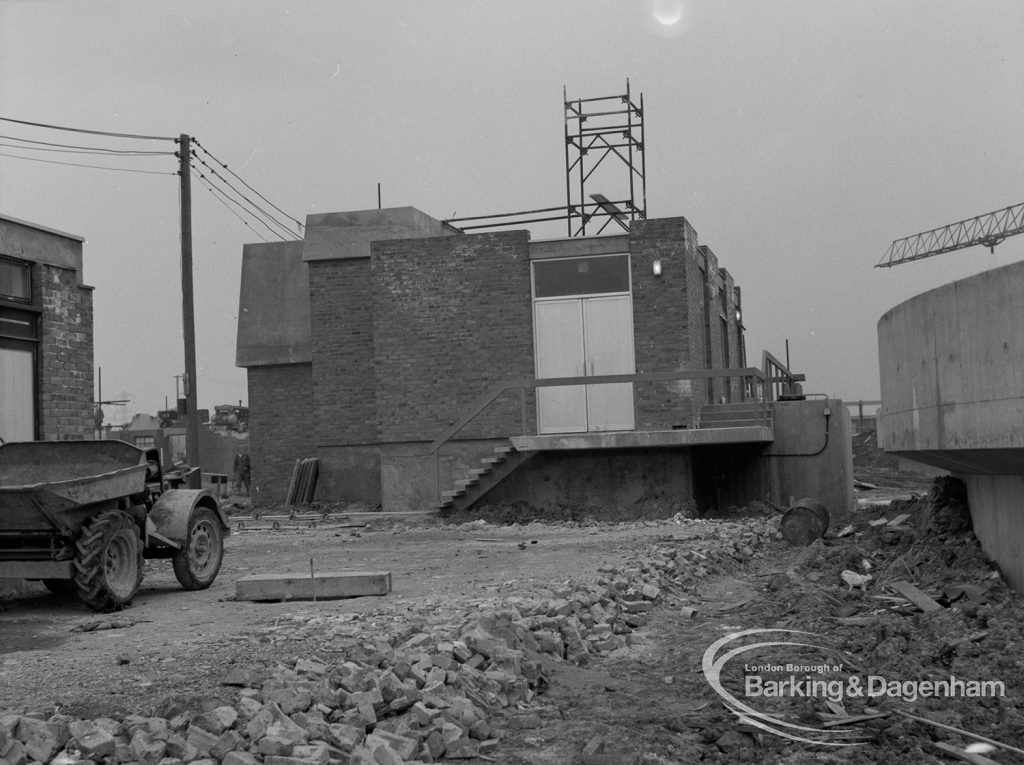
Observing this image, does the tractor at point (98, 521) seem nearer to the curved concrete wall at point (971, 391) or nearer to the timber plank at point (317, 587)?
the timber plank at point (317, 587)

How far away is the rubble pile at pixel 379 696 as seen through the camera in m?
5.05

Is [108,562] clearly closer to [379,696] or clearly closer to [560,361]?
[379,696]

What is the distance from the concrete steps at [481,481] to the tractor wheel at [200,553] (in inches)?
322

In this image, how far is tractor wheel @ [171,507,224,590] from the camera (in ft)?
34.6

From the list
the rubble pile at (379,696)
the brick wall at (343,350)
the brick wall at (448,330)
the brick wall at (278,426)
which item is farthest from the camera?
the brick wall at (278,426)

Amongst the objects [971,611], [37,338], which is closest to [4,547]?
[37,338]

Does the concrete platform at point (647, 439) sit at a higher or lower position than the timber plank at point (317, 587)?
higher

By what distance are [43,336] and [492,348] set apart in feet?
31.7

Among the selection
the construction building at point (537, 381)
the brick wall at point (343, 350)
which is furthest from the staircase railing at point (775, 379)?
the brick wall at point (343, 350)

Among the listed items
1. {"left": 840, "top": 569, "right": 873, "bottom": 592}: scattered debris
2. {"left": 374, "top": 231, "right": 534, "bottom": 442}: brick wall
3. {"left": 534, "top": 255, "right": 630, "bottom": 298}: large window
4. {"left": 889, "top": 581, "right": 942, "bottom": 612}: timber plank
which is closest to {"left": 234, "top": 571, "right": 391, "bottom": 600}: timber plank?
{"left": 840, "top": 569, "right": 873, "bottom": 592}: scattered debris

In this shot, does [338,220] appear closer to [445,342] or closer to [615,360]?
[445,342]

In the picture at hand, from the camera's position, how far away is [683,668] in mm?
7246

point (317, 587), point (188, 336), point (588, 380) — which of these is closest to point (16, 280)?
point (317, 587)

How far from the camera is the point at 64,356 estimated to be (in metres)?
13.8
